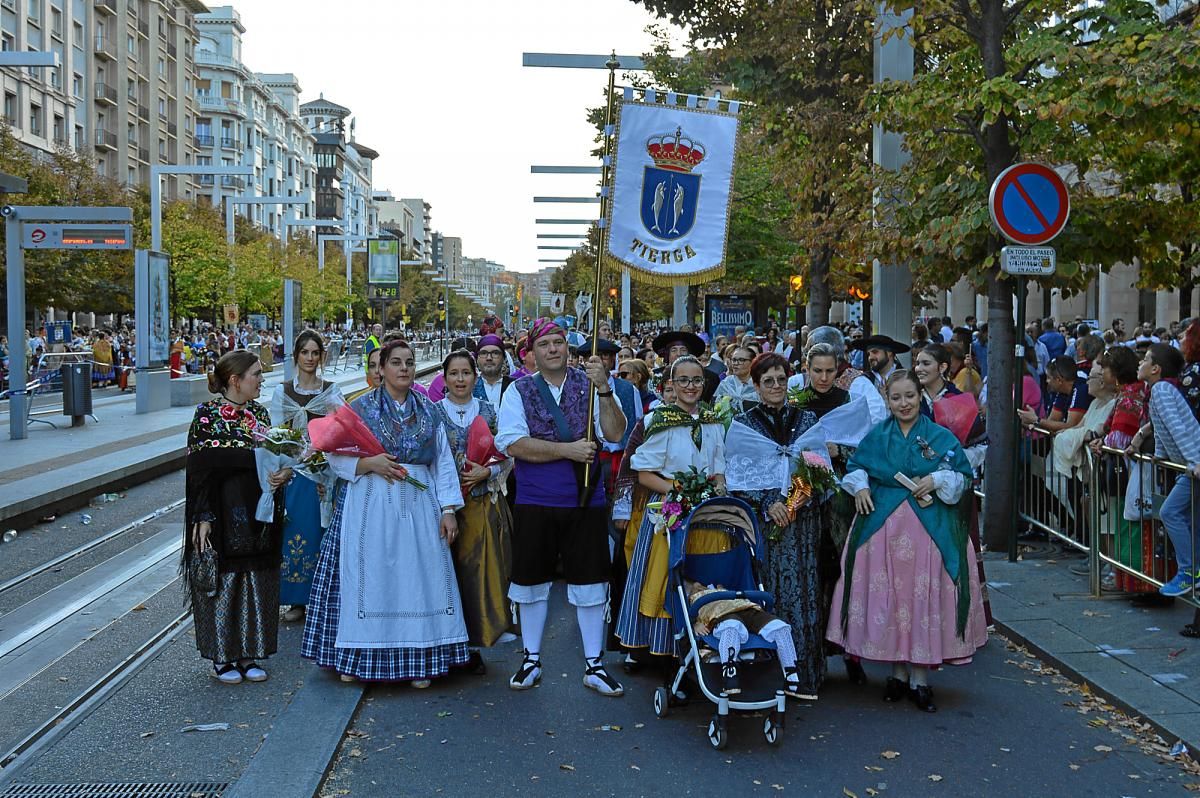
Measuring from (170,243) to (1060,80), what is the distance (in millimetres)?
42271

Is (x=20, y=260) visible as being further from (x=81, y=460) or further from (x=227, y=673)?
(x=227, y=673)

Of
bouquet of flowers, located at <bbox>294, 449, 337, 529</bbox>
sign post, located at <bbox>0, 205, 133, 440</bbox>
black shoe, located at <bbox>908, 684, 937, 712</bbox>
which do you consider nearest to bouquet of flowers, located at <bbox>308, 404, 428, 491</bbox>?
bouquet of flowers, located at <bbox>294, 449, 337, 529</bbox>

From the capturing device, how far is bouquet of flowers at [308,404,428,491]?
21.4 ft

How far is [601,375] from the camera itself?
651 centimetres

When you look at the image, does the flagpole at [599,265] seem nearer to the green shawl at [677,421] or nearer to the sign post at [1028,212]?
the green shawl at [677,421]

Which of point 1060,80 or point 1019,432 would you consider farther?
point 1019,432

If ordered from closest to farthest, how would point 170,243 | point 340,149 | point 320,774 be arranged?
point 320,774
point 170,243
point 340,149

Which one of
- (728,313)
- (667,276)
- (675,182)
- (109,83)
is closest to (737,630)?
(667,276)

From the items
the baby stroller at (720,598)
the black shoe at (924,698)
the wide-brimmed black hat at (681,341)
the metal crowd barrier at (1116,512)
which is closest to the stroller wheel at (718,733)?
the baby stroller at (720,598)

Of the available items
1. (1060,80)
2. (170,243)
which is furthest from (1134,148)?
(170,243)

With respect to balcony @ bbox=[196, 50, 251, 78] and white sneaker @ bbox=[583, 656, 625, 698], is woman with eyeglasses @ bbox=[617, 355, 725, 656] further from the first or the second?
A: balcony @ bbox=[196, 50, 251, 78]

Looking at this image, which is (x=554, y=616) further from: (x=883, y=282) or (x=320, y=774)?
(x=883, y=282)

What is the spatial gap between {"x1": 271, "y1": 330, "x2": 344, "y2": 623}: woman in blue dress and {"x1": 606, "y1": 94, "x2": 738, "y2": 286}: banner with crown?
2.29 metres

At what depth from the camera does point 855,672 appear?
677cm
